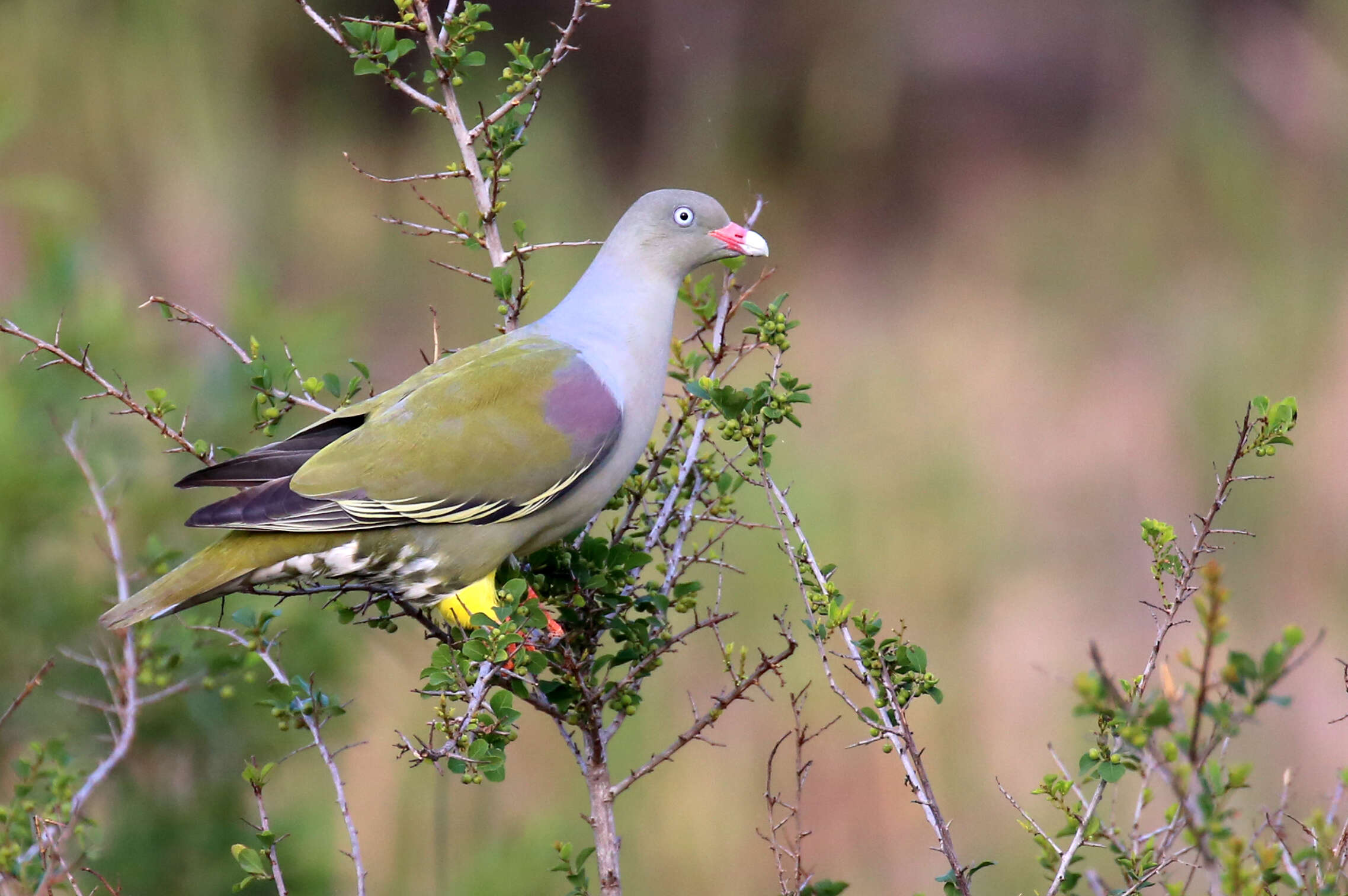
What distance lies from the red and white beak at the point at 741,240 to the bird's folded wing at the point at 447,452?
0.56 metres

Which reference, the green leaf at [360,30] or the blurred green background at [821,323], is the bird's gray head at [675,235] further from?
the blurred green background at [821,323]

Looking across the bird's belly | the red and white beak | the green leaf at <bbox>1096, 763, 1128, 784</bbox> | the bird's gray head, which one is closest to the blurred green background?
the bird's belly

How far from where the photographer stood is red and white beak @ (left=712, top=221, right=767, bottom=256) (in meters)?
3.23

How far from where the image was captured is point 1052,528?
656 centimetres

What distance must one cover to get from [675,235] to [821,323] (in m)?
4.73

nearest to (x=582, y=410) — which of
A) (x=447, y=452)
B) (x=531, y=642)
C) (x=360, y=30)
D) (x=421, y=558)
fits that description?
(x=447, y=452)

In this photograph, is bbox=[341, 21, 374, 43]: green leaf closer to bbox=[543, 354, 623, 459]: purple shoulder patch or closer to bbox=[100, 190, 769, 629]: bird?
bbox=[100, 190, 769, 629]: bird

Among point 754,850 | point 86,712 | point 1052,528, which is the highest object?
point 1052,528

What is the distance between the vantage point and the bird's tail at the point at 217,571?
2.55m

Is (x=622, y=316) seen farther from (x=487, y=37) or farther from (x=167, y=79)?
(x=487, y=37)

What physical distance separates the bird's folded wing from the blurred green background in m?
1.31

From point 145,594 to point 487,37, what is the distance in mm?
6180

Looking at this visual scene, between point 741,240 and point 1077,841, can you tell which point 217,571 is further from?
point 1077,841

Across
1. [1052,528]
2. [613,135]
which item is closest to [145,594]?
[1052,528]
